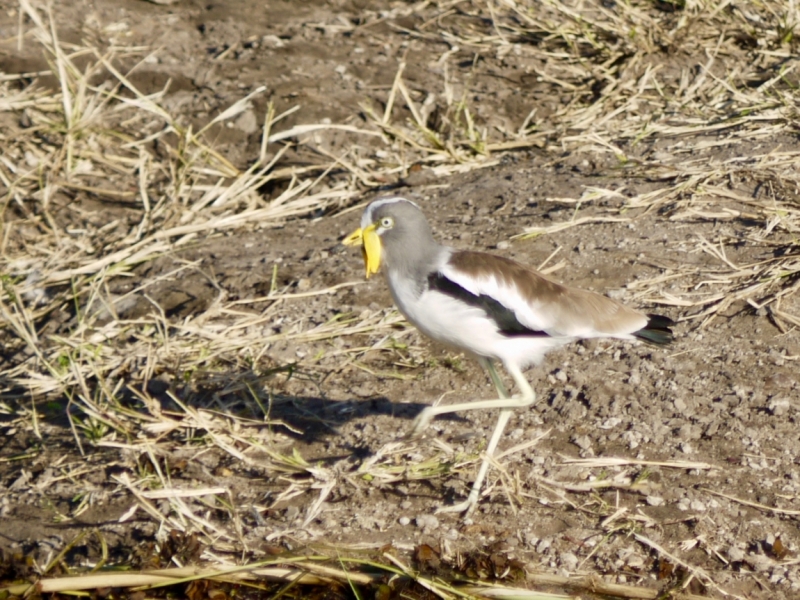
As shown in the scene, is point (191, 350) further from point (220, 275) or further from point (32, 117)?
point (32, 117)

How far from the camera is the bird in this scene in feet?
14.5

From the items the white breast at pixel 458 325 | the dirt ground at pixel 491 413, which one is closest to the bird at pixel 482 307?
the white breast at pixel 458 325

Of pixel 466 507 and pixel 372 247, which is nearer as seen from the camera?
pixel 466 507

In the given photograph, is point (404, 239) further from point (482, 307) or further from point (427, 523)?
point (427, 523)

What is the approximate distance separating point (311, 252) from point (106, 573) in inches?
109

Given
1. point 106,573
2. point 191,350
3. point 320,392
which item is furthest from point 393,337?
point 106,573

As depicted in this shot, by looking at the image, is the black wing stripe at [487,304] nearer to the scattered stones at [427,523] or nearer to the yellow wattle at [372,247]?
the yellow wattle at [372,247]

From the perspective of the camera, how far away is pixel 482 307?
4.44 m

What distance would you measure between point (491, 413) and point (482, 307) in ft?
2.67

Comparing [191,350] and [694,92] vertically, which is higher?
[694,92]

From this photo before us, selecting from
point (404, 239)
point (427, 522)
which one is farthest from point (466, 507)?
point (404, 239)

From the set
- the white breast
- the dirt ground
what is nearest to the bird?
the white breast

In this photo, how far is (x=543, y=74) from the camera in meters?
8.12

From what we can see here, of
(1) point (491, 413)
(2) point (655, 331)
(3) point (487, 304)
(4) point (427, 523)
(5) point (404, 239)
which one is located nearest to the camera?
(4) point (427, 523)
